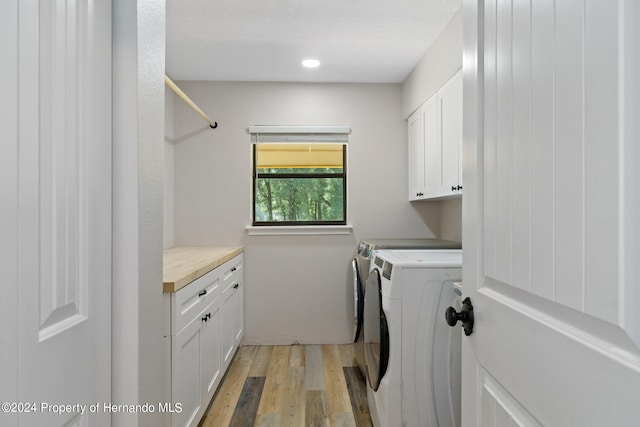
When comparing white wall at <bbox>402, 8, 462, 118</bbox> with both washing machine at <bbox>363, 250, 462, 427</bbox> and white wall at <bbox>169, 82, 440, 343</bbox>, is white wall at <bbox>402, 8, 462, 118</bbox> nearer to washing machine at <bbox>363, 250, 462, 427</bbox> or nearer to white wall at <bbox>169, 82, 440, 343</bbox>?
white wall at <bbox>169, 82, 440, 343</bbox>

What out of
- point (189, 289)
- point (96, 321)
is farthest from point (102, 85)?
point (189, 289)

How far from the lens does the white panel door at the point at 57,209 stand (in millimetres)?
633

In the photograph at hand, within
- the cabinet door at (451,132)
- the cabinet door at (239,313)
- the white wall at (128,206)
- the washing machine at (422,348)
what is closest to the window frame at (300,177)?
the cabinet door at (239,313)

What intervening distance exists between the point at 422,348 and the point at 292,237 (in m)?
1.90

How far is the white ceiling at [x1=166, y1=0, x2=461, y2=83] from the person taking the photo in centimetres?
221

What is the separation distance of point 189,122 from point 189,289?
6.99 ft

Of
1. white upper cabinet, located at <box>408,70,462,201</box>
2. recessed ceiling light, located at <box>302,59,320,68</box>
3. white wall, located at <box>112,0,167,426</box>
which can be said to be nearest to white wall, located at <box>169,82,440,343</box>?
white upper cabinet, located at <box>408,70,462,201</box>

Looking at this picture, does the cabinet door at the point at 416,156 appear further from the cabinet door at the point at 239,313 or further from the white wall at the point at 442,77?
the cabinet door at the point at 239,313

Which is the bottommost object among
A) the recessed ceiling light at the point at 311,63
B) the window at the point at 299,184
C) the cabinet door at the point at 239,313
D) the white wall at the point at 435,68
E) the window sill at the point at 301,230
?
the cabinet door at the point at 239,313

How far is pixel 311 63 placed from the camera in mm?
3025

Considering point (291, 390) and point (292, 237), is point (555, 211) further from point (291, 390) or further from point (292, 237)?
point (292, 237)

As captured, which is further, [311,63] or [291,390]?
[311,63]

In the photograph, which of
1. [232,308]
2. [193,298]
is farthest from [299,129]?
[193,298]

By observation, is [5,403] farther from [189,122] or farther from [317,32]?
[189,122]
